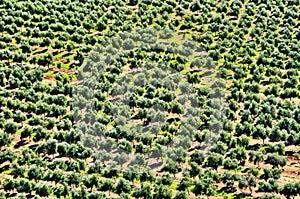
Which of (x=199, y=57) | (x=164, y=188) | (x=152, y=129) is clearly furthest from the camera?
(x=199, y=57)

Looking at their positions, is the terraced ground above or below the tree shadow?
above

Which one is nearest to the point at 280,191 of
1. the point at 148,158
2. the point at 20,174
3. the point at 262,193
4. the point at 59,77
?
the point at 262,193

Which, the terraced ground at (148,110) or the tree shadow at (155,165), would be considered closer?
the terraced ground at (148,110)

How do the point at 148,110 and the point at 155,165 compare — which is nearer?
the point at 155,165

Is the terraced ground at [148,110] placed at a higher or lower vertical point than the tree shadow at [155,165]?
higher

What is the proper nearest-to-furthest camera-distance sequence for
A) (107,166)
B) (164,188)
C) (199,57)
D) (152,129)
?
(164,188), (107,166), (152,129), (199,57)

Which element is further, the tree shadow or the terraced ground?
the tree shadow

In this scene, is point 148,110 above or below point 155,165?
above

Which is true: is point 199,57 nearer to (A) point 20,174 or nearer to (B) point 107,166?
(B) point 107,166
